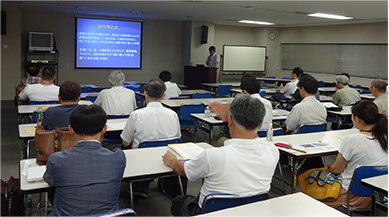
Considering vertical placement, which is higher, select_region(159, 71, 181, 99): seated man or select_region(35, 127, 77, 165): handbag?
select_region(159, 71, 181, 99): seated man

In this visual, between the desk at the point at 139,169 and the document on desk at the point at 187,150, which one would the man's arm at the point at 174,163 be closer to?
the desk at the point at 139,169

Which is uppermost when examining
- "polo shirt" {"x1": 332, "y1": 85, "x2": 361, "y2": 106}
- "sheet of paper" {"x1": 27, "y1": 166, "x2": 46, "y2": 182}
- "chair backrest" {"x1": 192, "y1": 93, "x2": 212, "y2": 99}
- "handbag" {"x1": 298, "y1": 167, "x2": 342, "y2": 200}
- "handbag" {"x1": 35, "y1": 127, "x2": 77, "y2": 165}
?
"polo shirt" {"x1": 332, "y1": 85, "x2": 361, "y2": 106}

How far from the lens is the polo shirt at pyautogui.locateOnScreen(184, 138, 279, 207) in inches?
80.7

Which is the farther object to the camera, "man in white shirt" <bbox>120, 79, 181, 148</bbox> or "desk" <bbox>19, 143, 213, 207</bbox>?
"man in white shirt" <bbox>120, 79, 181, 148</bbox>

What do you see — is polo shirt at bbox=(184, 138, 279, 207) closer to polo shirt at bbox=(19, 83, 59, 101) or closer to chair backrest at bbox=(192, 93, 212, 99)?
polo shirt at bbox=(19, 83, 59, 101)

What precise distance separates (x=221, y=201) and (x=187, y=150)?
98 centimetres

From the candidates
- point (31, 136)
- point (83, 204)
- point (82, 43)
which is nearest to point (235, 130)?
point (83, 204)

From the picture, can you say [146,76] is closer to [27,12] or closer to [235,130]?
[27,12]

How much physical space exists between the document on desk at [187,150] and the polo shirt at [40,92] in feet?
9.72

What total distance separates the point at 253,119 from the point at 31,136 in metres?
2.36

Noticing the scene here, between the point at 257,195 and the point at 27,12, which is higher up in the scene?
the point at 27,12

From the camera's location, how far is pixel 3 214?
8.13 feet

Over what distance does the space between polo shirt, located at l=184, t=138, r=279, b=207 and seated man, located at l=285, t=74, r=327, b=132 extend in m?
2.37

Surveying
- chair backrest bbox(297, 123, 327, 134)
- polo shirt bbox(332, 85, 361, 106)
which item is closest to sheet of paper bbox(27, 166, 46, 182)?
chair backrest bbox(297, 123, 327, 134)
